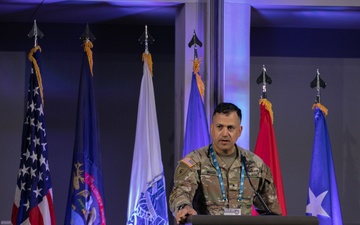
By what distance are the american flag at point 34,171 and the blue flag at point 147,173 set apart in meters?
0.61

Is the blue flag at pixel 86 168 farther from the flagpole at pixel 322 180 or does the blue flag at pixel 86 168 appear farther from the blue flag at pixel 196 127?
the flagpole at pixel 322 180

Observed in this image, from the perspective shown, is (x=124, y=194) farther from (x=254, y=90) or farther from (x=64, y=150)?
(x=254, y=90)

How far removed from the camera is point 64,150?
712cm

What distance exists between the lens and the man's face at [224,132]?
4004mm

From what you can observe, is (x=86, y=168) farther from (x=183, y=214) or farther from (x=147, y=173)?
(x=183, y=214)

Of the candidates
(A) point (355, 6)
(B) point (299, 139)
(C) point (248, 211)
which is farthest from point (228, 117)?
(B) point (299, 139)

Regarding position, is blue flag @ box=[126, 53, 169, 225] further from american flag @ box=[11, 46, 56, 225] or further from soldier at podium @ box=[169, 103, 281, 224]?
soldier at podium @ box=[169, 103, 281, 224]

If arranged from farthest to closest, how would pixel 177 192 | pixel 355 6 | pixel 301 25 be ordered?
pixel 301 25 → pixel 355 6 → pixel 177 192

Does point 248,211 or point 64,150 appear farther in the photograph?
point 64,150

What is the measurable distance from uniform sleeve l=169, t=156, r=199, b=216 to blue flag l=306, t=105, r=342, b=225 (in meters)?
2.20

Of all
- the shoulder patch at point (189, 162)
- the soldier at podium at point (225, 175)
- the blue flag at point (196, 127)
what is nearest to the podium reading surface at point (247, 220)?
the soldier at podium at point (225, 175)

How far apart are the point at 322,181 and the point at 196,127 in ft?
3.21

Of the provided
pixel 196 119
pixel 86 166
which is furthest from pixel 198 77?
pixel 86 166

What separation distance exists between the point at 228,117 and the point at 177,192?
1.57 feet
